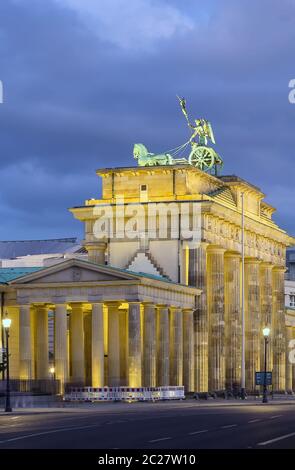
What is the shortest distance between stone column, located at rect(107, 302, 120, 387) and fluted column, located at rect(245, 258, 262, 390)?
2996 cm

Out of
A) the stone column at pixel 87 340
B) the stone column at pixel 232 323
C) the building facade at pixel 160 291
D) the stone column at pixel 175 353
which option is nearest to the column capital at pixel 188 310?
the building facade at pixel 160 291

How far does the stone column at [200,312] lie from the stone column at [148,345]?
13327 millimetres

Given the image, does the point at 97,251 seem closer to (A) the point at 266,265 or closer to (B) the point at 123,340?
(B) the point at 123,340

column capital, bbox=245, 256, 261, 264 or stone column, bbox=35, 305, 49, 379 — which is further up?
column capital, bbox=245, 256, 261, 264

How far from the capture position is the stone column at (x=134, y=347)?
342 ft

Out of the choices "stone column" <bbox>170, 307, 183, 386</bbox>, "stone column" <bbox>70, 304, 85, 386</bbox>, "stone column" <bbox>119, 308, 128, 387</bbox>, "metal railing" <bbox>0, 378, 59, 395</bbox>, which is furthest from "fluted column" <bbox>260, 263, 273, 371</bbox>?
"metal railing" <bbox>0, 378, 59, 395</bbox>

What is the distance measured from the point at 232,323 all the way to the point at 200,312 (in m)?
10.8

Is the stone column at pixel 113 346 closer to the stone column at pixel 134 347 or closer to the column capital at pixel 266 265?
the stone column at pixel 134 347

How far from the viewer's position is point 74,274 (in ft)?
344

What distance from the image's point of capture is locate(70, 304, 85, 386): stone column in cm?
10744

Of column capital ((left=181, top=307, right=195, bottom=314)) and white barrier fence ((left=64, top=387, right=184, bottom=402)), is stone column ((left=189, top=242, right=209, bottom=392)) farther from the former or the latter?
white barrier fence ((left=64, top=387, right=184, bottom=402))

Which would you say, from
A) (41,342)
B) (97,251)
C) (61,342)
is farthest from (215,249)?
(61,342)
